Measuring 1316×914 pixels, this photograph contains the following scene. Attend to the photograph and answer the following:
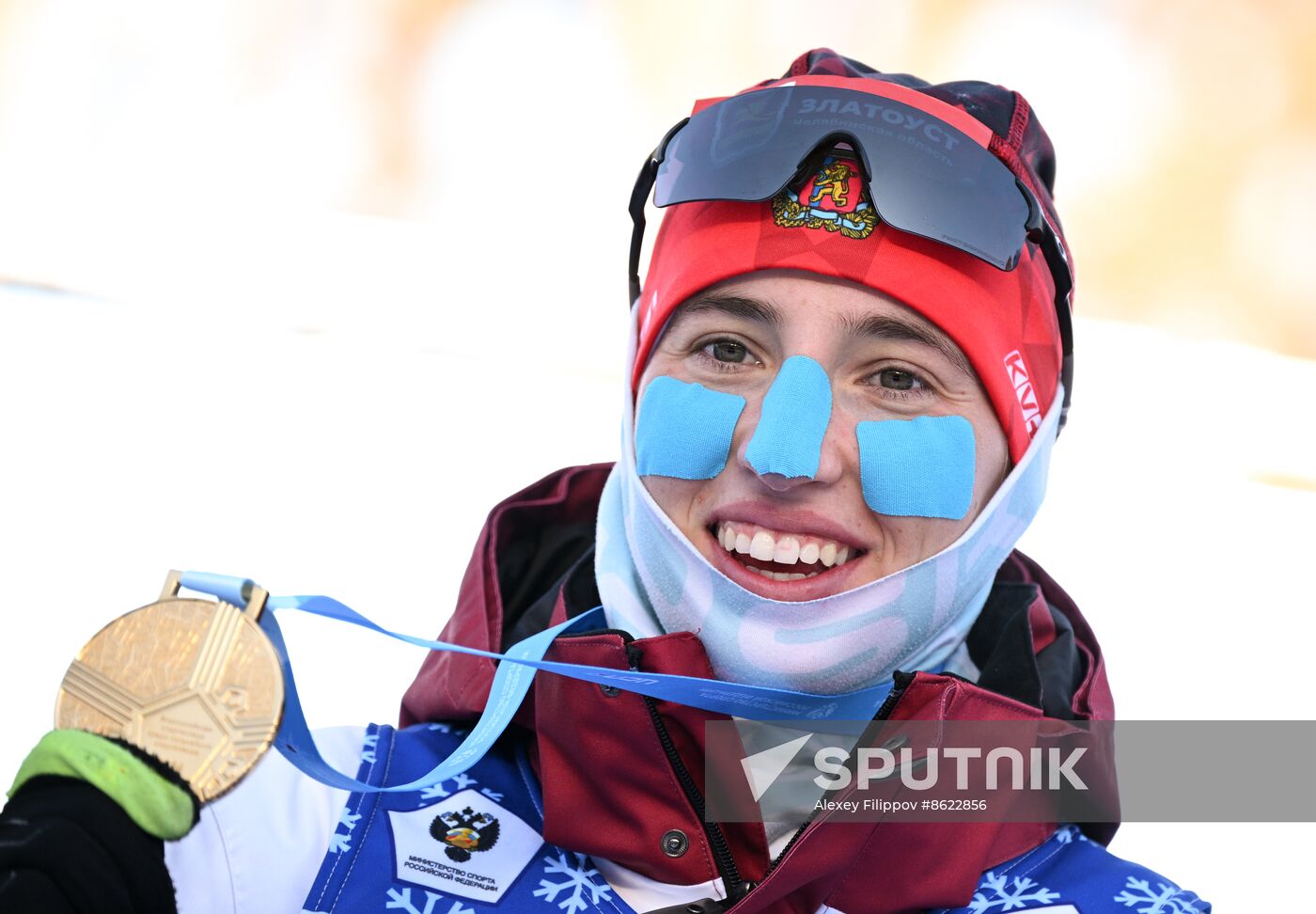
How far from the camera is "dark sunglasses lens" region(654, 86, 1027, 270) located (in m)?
1.93

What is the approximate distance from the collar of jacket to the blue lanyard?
1.9 inches

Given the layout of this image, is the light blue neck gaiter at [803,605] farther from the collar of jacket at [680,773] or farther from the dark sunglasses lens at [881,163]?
the dark sunglasses lens at [881,163]

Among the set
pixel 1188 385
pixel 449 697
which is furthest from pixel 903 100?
pixel 1188 385

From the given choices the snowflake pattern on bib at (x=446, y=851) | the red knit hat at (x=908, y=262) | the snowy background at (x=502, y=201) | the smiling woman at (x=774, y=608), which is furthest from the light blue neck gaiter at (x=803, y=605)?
the snowy background at (x=502, y=201)

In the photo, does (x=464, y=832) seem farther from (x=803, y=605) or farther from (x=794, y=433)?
(x=794, y=433)

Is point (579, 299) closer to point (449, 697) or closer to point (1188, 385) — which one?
point (1188, 385)

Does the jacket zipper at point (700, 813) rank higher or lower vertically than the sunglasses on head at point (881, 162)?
lower

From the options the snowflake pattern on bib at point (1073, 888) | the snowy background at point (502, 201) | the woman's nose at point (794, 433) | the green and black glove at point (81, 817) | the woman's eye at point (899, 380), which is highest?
the snowy background at point (502, 201)

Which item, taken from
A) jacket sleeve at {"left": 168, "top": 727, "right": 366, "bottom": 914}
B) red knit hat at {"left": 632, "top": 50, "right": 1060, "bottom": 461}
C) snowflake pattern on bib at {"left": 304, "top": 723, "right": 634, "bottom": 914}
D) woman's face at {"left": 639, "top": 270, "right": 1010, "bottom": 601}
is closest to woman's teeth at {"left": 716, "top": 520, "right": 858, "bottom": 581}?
woman's face at {"left": 639, "top": 270, "right": 1010, "bottom": 601}

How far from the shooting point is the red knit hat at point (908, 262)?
6.26ft

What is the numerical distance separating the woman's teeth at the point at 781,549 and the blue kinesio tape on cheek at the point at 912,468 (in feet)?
0.27

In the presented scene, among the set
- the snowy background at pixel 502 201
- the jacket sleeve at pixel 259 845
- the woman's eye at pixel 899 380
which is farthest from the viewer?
the snowy background at pixel 502 201

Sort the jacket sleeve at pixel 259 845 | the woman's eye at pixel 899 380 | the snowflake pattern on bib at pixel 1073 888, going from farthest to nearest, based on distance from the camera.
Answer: the woman's eye at pixel 899 380
the snowflake pattern on bib at pixel 1073 888
the jacket sleeve at pixel 259 845

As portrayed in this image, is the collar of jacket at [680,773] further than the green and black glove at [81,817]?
Yes
